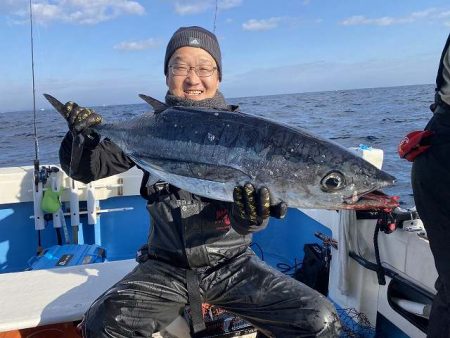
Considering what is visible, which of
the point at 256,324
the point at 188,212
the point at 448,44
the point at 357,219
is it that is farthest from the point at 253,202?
the point at 357,219

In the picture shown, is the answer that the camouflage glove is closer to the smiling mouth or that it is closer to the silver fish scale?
the silver fish scale

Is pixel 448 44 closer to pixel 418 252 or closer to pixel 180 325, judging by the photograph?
pixel 418 252

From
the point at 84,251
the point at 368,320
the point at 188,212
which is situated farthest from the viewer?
the point at 84,251

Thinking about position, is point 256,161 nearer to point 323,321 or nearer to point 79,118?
point 323,321

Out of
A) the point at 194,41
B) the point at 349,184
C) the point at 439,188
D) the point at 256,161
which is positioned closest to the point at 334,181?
the point at 349,184

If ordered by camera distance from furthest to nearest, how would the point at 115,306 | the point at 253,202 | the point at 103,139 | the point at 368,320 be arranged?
the point at 368,320 < the point at 103,139 < the point at 115,306 < the point at 253,202

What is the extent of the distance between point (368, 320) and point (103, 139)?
2.97m

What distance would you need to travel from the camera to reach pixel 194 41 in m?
3.27

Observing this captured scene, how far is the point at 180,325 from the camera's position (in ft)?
10.0

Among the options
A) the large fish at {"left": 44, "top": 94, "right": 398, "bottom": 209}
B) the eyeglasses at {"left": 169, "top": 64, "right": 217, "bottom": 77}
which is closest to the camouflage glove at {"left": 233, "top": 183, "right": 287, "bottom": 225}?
the large fish at {"left": 44, "top": 94, "right": 398, "bottom": 209}

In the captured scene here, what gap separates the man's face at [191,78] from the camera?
3217mm

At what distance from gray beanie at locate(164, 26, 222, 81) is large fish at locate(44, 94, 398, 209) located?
906mm

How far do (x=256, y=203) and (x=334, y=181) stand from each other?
409 mm

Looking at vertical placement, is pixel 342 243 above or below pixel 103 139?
below
